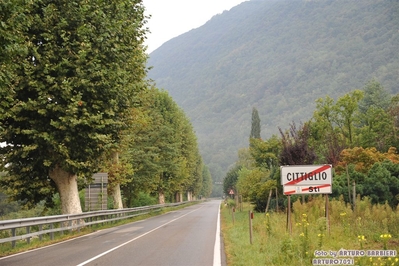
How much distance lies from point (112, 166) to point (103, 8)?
16700mm

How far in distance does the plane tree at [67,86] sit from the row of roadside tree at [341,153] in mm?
11481

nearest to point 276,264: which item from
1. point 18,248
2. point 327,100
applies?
point 18,248

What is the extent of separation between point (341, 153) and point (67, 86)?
75.2 feet

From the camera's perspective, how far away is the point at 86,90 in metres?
19.2

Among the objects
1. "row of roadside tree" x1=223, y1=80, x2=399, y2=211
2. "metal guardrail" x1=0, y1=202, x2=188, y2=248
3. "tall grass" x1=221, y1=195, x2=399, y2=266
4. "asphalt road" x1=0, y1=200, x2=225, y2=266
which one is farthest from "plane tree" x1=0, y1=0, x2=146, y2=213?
"row of roadside tree" x1=223, y1=80, x2=399, y2=211

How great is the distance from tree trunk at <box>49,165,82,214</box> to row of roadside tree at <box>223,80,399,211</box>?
12.2 meters

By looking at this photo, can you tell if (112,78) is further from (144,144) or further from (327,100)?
(327,100)

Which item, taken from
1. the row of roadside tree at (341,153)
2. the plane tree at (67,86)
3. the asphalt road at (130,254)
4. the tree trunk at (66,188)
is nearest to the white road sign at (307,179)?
the asphalt road at (130,254)

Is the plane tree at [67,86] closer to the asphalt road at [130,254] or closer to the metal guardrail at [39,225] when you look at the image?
the metal guardrail at [39,225]

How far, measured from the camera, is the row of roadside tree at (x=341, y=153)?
27.5 meters

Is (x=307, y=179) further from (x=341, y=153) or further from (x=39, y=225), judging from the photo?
(x=341, y=153)

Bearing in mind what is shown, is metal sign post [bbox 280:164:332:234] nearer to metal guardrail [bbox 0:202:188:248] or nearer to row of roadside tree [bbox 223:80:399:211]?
row of roadside tree [bbox 223:80:399:211]

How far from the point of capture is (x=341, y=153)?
35.1 meters

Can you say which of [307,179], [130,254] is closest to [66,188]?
[130,254]
